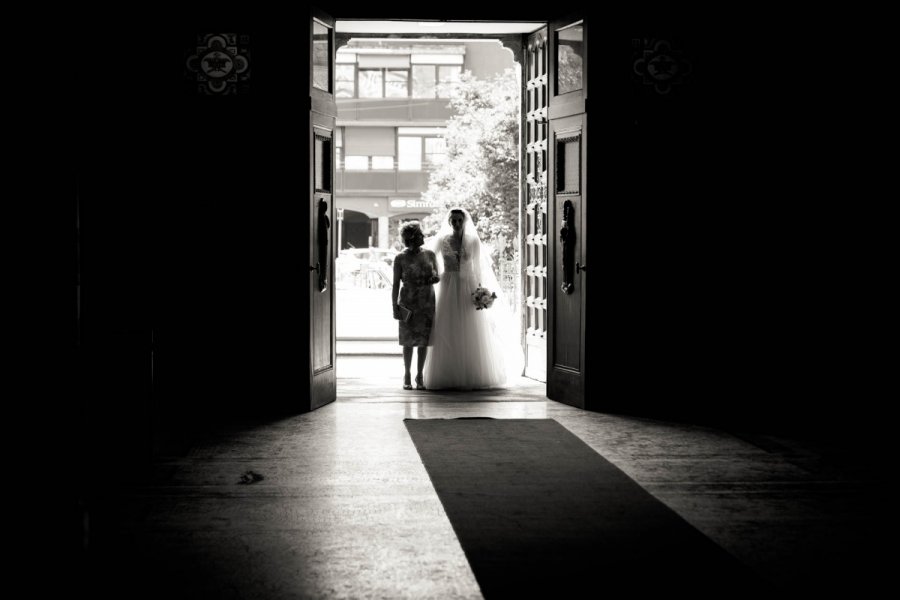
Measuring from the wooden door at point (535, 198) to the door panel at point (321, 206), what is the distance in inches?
79.2

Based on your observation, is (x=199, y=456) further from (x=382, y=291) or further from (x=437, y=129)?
(x=437, y=129)

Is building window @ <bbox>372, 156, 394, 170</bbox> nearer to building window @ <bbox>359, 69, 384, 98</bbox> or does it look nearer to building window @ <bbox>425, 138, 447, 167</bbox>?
building window @ <bbox>425, 138, 447, 167</bbox>

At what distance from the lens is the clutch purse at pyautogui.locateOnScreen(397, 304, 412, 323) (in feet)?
30.1

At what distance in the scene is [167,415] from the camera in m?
7.81

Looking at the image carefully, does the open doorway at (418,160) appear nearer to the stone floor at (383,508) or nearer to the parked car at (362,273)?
the parked car at (362,273)

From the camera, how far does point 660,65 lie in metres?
7.88

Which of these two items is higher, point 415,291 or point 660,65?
point 660,65

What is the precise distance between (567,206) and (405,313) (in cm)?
182

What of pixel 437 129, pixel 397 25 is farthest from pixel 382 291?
pixel 397 25

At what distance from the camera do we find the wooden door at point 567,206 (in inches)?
312

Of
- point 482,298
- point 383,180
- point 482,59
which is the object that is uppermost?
point 482,59

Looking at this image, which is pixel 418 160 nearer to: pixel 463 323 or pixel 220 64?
pixel 463 323

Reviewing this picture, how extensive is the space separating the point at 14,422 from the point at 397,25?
578cm

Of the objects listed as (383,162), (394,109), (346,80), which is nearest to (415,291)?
(394,109)
